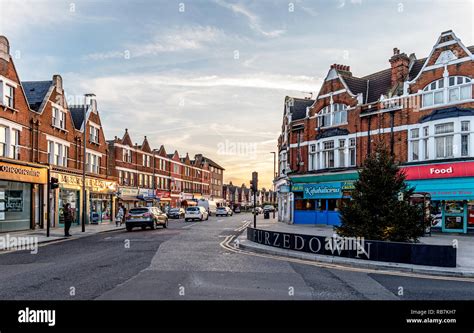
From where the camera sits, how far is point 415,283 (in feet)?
31.0

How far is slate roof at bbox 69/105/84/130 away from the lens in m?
37.9

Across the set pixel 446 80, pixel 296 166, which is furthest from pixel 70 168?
pixel 446 80

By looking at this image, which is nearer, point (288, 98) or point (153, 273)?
point (153, 273)

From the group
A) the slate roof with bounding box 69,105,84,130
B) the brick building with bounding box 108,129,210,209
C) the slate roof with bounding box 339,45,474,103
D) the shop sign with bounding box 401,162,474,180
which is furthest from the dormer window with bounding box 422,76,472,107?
the brick building with bounding box 108,129,210,209

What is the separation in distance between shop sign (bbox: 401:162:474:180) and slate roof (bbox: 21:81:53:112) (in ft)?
85.4

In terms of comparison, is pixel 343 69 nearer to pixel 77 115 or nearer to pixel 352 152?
pixel 352 152

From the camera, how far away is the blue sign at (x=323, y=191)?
102 feet

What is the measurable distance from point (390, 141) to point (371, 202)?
47.5 feet

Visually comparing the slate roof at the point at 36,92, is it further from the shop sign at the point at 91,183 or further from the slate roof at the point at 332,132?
the slate roof at the point at 332,132

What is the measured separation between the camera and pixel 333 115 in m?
32.6

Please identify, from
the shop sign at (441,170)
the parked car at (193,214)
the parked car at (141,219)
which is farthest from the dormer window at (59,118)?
the shop sign at (441,170)

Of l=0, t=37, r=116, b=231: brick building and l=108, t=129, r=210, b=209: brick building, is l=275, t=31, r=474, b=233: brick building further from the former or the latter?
l=108, t=129, r=210, b=209: brick building
